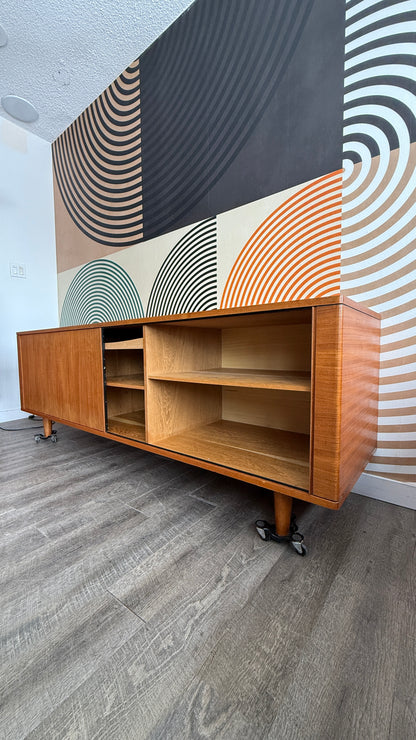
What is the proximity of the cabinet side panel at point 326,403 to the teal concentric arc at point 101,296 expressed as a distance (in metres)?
1.35

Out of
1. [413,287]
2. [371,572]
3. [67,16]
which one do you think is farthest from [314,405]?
[67,16]

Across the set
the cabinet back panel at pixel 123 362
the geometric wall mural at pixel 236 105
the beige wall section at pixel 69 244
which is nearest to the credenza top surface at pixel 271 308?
the cabinet back panel at pixel 123 362

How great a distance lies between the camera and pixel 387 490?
3.15 feet

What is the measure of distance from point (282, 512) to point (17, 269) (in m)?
2.35

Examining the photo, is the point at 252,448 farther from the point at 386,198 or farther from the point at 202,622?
the point at 386,198

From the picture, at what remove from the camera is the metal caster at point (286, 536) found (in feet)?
2.31

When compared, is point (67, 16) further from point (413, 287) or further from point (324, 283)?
point (413, 287)

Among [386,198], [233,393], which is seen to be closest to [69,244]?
[233,393]

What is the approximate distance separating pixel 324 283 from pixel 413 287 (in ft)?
0.86

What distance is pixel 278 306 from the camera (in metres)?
0.66

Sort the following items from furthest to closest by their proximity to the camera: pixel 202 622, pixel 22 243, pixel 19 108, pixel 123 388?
pixel 22 243 < pixel 19 108 < pixel 123 388 < pixel 202 622

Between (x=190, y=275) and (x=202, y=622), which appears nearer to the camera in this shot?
(x=202, y=622)

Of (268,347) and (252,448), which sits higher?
(268,347)

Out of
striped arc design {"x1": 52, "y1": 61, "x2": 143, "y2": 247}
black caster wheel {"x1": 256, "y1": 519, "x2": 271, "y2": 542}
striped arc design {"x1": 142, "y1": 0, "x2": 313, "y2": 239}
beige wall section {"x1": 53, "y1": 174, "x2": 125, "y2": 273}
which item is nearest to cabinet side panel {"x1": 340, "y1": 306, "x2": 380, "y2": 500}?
black caster wheel {"x1": 256, "y1": 519, "x2": 271, "y2": 542}
